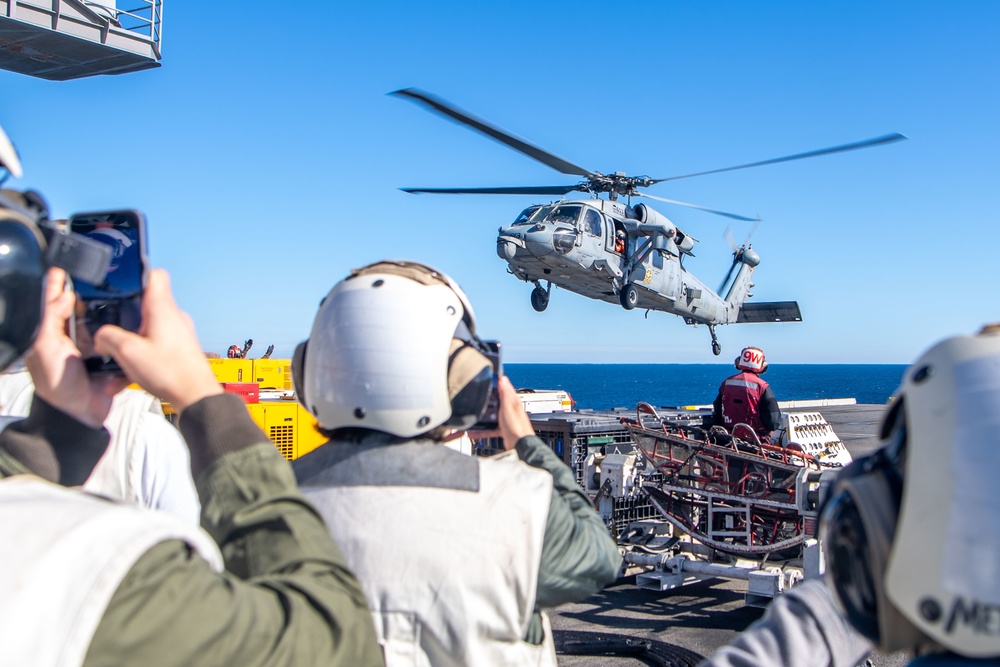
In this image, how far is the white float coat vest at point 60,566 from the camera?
0.95 meters

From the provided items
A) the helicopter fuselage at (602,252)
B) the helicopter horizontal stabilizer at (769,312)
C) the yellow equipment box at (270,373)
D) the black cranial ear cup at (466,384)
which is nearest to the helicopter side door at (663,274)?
the helicopter fuselage at (602,252)

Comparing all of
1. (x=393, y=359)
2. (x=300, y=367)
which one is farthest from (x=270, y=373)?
(x=393, y=359)

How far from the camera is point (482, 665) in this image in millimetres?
1860

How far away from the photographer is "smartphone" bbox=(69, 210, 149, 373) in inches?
59.2

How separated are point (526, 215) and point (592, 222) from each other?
1.30 meters

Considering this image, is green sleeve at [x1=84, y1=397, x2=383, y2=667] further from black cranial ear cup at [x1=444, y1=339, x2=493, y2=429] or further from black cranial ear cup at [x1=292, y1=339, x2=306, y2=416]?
black cranial ear cup at [x1=292, y1=339, x2=306, y2=416]

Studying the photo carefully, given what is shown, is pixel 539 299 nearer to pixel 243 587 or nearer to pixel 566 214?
pixel 566 214

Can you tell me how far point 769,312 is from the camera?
79.4 ft

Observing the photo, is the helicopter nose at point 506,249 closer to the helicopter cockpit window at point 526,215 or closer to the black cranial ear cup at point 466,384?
the helicopter cockpit window at point 526,215

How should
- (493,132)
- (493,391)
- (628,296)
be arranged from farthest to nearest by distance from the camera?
(628,296) → (493,132) → (493,391)

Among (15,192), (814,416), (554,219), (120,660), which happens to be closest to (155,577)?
(120,660)

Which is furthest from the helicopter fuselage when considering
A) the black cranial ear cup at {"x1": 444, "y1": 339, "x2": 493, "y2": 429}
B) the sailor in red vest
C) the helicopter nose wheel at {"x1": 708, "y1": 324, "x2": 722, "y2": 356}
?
the black cranial ear cup at {"x1": 444, "y1": 339, "x2": 493, "y2": 429}

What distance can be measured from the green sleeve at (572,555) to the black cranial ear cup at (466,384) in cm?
30

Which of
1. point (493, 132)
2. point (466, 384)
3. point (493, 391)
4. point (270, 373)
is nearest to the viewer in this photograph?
point (466, 384)
